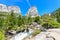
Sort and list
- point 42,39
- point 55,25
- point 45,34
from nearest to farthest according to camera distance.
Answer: point 42,39 < point 45,34 < point 55,25

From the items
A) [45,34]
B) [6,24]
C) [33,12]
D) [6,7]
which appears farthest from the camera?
[6,7]

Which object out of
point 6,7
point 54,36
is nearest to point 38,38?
point 54,36

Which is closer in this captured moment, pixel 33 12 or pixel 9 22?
pixel 9 22

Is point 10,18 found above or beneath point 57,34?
above

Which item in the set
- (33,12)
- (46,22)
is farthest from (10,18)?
(33,12)

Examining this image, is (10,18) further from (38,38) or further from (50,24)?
(38,38)

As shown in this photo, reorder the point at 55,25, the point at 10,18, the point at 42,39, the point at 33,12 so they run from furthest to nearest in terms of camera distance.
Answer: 1. the point at 33,12
2. the point at 10,18
3. the point at 55,25
4. the point at 42,39

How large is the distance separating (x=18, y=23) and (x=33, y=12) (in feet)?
178

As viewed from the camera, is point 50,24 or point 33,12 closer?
point 50,24

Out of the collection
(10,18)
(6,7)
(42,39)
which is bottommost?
(42,39)

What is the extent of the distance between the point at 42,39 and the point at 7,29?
20427mm

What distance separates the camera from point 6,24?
39.5 meters

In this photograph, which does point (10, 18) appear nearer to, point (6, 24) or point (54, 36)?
point (6, 24)

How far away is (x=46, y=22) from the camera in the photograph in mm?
32312
